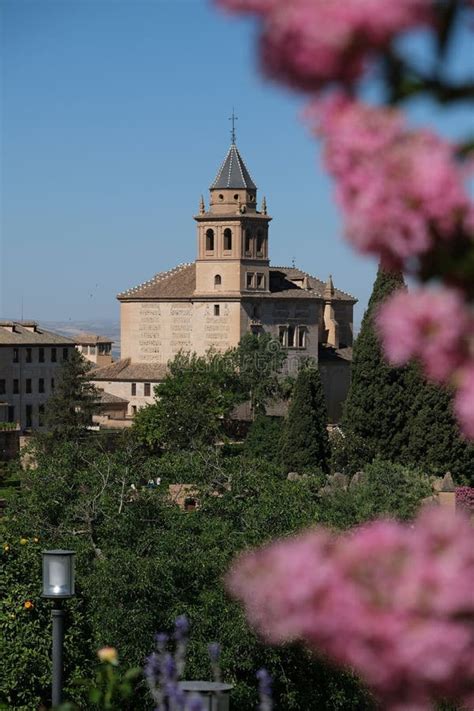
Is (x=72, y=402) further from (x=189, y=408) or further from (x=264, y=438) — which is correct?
(x=264, y=438)

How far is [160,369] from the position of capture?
78.4 metres

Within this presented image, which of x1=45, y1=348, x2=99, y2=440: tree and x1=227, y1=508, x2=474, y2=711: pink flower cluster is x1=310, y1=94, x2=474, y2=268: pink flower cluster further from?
x1=45, y1=348, x2=99, y2=440: tree

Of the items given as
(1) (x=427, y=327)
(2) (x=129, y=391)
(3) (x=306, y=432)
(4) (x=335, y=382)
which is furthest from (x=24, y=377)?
(1) (x=427, y=327)

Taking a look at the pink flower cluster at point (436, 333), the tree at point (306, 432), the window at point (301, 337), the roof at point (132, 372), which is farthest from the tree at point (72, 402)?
the pink flower cluster at point (436, 333)

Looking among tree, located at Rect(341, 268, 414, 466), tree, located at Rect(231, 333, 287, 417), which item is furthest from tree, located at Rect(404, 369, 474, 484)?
tree, located at Rect(231, 333, 287, 417)

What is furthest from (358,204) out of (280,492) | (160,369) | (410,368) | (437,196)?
(160,369)

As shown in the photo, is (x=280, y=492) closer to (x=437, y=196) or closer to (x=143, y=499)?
(x=143, y=499)

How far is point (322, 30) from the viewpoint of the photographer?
2.30 metres

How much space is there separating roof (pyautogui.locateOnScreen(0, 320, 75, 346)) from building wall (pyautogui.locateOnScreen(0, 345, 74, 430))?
269 mm

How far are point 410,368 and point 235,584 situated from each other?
45351mm

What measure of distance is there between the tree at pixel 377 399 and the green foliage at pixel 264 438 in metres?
4.95

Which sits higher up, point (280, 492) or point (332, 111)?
point (332, 111)

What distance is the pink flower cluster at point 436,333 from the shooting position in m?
2.52

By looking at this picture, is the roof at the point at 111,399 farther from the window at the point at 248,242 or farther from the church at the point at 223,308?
the window at the point at 248,242
